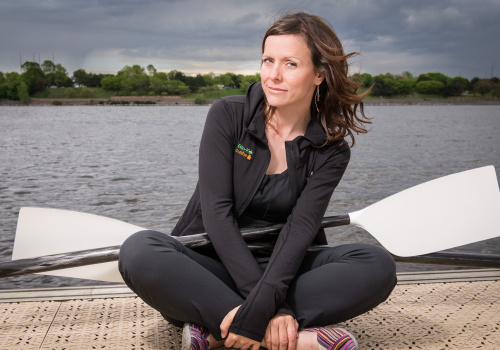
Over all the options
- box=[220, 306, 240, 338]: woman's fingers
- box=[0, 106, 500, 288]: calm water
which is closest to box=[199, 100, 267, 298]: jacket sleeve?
box=[220, 306, 240, 338]: woman's fingers

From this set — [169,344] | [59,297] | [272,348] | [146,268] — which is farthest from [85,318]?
[272,348]

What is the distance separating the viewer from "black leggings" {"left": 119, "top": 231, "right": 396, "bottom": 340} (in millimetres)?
1798

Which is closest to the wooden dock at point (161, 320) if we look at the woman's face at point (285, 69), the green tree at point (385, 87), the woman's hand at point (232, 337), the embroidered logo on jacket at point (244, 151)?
the woman's hand at point (232, 337)

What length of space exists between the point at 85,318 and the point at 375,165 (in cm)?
1408

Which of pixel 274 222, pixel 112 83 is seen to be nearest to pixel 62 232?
pixel 274 222

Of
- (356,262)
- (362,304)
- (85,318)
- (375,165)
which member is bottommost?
(375,165)

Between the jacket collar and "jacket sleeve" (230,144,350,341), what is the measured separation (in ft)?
0.34

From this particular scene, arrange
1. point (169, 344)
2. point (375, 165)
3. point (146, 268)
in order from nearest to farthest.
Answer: point (146, 268)
point (169, 344)
point (375, 165)

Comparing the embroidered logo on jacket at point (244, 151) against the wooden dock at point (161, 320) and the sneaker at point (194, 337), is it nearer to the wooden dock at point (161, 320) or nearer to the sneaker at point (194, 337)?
the sneaker at point (194, 337)

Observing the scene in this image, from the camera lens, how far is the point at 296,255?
1.94 meters

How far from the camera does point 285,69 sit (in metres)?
2.04

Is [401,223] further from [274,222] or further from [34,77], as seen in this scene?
[34,77]

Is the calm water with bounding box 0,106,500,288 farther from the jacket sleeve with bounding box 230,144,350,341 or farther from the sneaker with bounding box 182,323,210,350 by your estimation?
the jacket sleeve with bounding box 230,144,350,341

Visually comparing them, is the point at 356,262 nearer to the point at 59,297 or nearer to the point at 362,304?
the point at 362,304
